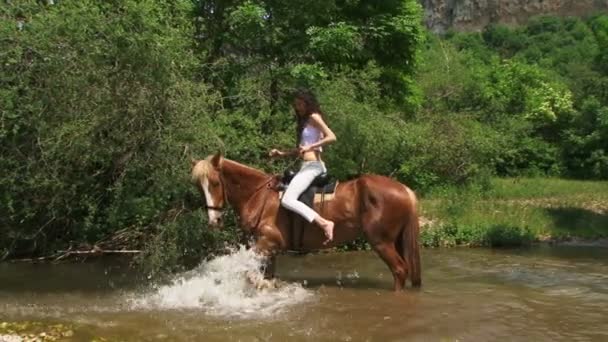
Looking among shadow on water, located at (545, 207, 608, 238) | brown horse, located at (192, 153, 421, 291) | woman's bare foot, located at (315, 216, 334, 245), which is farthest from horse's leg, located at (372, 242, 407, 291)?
shadow on water, located at (545, 207, 608, 238)

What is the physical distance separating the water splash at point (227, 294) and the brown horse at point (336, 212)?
38 cm

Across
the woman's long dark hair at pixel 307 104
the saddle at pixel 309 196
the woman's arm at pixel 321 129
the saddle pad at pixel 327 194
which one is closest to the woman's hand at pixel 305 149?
the woman's arm at pixel 321 129

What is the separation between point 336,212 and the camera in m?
9.47

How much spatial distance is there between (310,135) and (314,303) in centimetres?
242

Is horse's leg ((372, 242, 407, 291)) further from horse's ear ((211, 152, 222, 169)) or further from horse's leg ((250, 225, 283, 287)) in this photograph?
horse's ear ((211, 152, 222, 169))

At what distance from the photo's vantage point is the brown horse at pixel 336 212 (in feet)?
30.3

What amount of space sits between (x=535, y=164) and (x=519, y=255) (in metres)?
25.2

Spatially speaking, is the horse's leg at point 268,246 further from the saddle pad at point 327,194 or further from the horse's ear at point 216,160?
the horse's ear at point 216,160

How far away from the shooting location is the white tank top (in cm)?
921

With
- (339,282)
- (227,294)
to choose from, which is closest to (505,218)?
(339,282)

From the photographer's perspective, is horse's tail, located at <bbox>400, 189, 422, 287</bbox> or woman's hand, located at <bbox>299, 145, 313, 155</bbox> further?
horse's tail, located at <bbox>400, 189, 422, 287</bbox>

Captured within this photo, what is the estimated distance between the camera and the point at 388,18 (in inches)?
792

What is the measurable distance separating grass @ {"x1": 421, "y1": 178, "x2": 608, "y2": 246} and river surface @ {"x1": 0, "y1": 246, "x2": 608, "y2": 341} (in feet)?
12.2

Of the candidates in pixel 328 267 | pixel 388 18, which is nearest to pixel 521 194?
pixel 388 18
